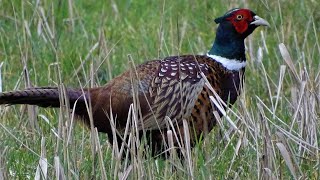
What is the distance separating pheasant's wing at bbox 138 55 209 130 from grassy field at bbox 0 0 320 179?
22 cm

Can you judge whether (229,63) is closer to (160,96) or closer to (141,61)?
(160,96)

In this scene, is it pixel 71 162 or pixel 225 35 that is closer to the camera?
pixel 71 162

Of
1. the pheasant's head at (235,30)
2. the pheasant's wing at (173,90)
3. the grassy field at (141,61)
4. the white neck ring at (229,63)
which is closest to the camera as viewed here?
the grassy field at (141,61)

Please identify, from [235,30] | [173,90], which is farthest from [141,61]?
[173,90]

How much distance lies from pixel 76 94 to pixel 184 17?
99.7 inches

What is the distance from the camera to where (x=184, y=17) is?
26.5ft

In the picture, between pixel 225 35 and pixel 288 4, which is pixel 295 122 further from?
pixel 288 4

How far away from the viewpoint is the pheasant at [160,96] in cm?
560

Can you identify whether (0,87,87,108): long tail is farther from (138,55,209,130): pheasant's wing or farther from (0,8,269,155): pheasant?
(138,55,209,130): pheasant's wing

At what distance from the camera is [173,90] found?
5.83m

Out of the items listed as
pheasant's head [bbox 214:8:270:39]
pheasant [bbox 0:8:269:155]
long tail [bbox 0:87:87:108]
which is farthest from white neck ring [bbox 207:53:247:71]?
long tail [bbox 0:87:87:108]

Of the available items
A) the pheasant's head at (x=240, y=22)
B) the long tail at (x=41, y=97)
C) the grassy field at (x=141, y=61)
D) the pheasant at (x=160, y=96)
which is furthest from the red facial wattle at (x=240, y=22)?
the long tail at (x=41, y=97)

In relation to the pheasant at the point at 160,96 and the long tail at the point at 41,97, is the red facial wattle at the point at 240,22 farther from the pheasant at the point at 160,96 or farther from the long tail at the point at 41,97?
the long tail at the point at 41,97

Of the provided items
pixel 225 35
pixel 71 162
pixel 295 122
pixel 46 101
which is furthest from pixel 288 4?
pixel 71 162
